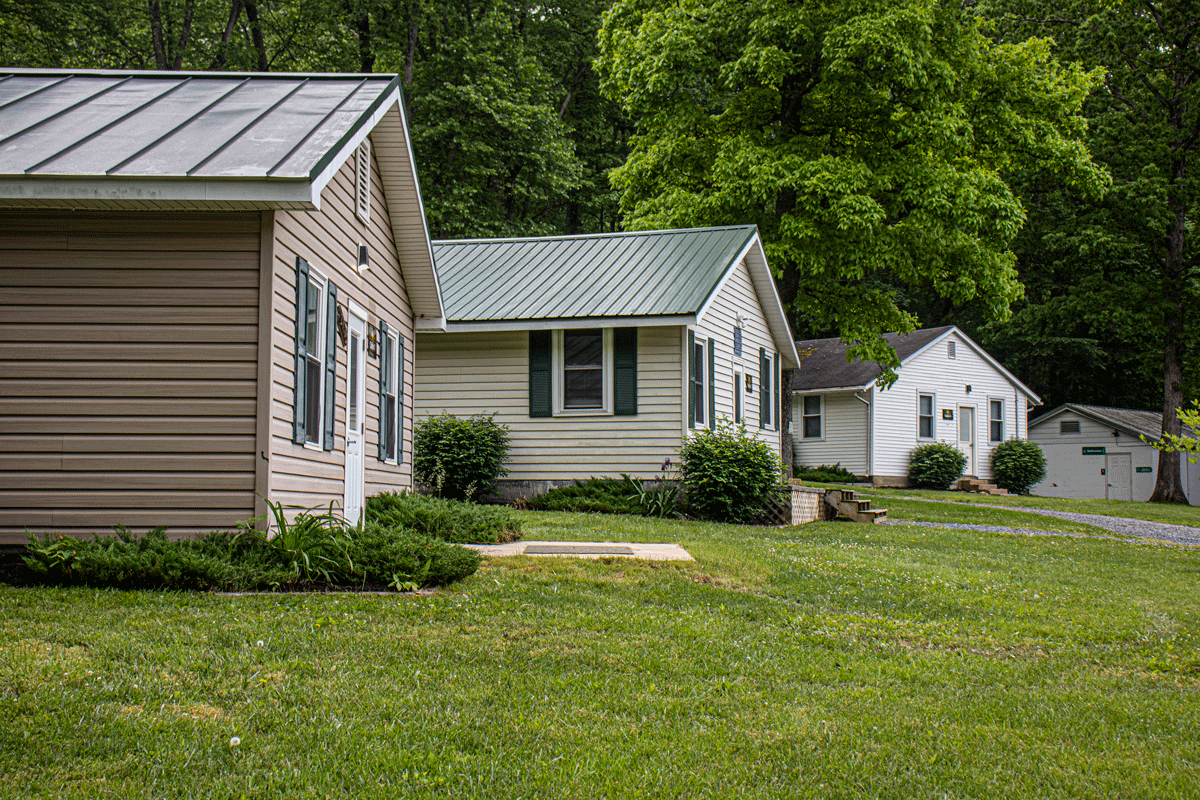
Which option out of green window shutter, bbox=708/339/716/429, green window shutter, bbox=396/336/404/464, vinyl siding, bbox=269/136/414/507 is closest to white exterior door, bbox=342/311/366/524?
vinyl siding, bbox=269/136/414/507

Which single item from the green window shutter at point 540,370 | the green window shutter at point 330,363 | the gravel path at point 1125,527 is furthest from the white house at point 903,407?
the green window shutter at point 330,363

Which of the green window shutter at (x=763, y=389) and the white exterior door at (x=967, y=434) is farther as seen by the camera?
the white exterior door at (x=967, y=434)

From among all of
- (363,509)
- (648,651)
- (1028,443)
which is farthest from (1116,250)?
(648,651)

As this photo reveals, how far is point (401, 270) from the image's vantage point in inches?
519

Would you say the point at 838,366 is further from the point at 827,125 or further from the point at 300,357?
the point at 300,357

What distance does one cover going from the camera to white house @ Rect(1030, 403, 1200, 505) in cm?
3444

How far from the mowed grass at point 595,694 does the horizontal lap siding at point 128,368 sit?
148cm

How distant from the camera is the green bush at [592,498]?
1595cm

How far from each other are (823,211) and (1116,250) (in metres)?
13.1

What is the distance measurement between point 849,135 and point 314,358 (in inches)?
619

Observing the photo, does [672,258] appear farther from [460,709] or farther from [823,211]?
[460,709]

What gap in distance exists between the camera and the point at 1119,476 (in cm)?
3538

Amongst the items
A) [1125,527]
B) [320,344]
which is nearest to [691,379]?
[320,344]

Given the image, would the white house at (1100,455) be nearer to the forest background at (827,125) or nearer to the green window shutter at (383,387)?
the forest background at (827,125)
